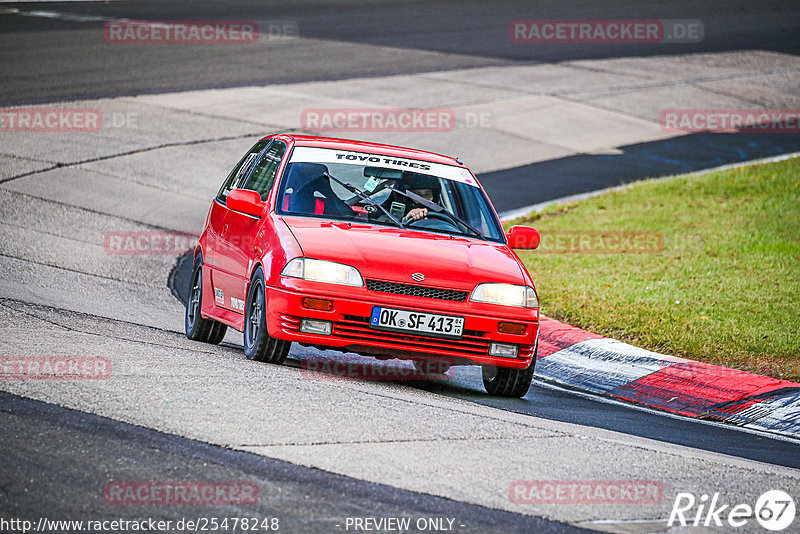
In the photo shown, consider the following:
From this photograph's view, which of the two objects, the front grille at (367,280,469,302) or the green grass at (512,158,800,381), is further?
the green grass at (512,158,800,381)

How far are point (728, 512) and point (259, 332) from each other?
356cm

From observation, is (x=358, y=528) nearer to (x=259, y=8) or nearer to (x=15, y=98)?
(x=15, y=98)

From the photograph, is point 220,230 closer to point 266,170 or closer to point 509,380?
point 266,170

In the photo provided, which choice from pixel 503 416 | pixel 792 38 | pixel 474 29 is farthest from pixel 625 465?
pixel 792 38

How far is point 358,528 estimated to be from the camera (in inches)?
196

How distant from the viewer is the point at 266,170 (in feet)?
30.8

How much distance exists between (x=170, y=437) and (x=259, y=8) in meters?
30.6

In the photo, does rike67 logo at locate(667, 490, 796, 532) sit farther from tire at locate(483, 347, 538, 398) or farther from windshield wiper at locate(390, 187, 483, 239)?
windshield wiper at locate(390, 187, 483, 239)

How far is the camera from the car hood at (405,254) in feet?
25.8
